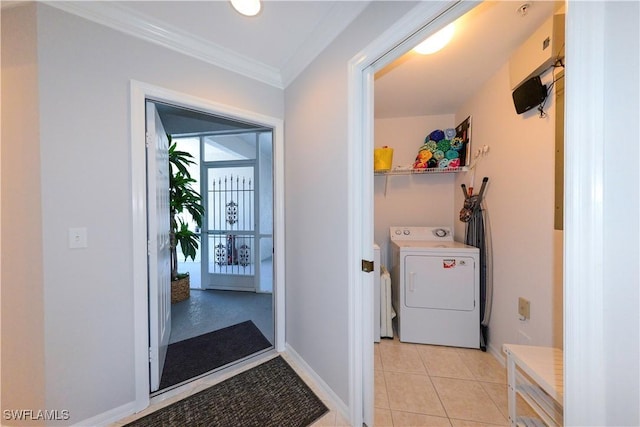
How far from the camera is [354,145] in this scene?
4.16 ft

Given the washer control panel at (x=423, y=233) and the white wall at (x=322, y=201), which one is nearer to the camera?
the white wall at (x=322, y=201)

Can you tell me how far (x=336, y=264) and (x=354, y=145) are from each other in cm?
73

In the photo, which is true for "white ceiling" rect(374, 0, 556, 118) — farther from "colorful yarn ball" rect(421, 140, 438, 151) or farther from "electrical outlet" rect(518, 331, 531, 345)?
"electrical outlet" rect(518, 331, 531, 345)

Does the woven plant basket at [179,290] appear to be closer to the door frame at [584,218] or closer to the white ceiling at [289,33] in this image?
the white ceiling at [289,33]

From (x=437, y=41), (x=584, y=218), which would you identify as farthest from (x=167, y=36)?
(x=584, y=218)

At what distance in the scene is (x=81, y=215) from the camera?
1.27m

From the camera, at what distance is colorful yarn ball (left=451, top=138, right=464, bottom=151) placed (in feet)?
7.84

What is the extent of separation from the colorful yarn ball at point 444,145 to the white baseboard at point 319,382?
2.41 metres

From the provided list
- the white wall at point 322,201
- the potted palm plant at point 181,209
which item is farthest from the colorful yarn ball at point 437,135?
the potted palm plant at point 181,209

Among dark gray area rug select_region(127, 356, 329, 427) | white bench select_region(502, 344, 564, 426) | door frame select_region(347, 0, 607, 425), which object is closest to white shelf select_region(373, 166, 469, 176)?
white bench select_region(502, 344, 564, 426)

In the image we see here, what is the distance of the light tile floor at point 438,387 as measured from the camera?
1392 mm

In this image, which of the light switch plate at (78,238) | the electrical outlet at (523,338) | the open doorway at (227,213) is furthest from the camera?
the open doorway at (227,213)

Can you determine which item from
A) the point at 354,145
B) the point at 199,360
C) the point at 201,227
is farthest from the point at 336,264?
the point at 201,227

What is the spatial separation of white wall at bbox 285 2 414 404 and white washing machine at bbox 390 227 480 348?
939mm
